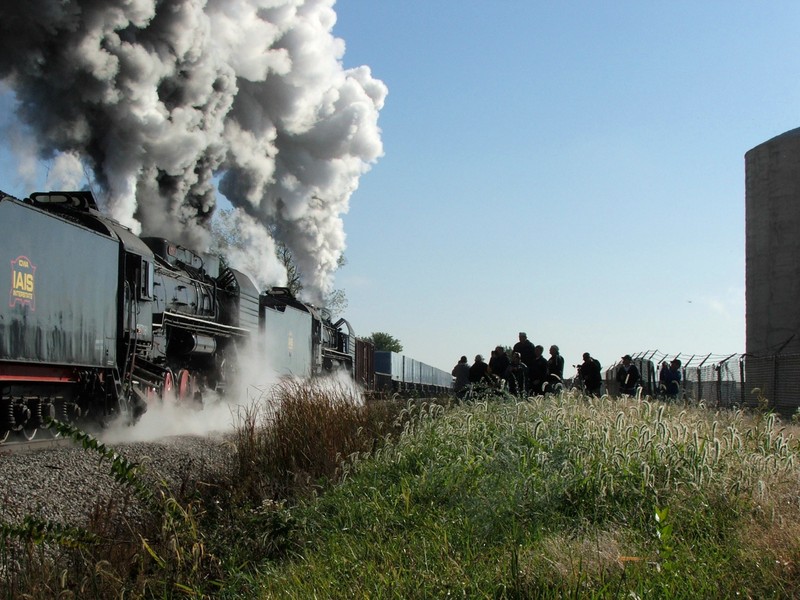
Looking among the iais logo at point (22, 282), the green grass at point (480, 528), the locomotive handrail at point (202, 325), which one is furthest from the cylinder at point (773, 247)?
the iais logo at point (22, 282)

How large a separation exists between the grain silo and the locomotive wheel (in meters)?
16.1

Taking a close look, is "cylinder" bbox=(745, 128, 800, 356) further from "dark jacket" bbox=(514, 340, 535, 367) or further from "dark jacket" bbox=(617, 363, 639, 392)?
"dark jacket" bbox=(514, 340, 535, 367)

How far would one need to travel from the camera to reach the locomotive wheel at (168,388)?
1550 centimetres

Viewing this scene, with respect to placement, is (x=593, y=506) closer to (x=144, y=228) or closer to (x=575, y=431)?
(x=575, y=431)

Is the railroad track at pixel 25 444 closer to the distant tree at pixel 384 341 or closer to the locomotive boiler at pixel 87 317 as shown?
the locomotive boiler at pixel 87 317

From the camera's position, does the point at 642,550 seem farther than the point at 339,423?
No

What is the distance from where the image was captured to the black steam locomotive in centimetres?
1078

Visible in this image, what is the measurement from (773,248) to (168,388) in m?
18.8

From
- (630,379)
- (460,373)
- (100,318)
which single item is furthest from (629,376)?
(100,318)

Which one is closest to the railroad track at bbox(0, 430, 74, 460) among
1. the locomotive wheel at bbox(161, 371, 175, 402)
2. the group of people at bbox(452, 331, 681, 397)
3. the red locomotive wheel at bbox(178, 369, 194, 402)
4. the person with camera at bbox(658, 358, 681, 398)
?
the locomotive wheel at bbox(161, 371, 175, 402)

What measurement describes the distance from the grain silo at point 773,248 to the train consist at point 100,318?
582 inches

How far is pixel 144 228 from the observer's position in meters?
21.0

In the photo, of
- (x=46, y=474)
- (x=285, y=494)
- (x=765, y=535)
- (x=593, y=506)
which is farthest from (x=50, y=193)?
(x=765, y=535)

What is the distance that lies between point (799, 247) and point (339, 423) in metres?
20.8
